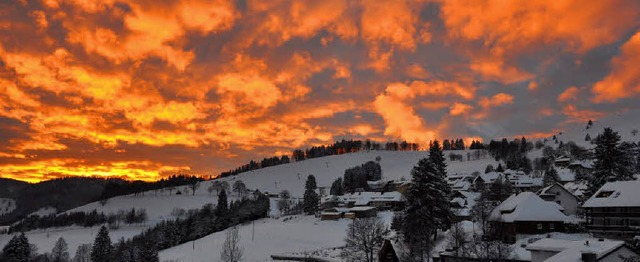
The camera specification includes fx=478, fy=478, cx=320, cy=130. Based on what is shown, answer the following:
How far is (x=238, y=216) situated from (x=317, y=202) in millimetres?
25088

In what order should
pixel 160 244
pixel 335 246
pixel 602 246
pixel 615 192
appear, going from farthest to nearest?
1. pixel 160 244
2. pixel 335 246
3. pixel 615 192
4. pixel 602 246

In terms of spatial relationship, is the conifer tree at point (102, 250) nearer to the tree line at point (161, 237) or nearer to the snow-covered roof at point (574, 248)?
the tree line at point (161, 237)

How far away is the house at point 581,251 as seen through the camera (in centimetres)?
3512

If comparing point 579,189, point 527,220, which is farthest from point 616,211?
point 579,189

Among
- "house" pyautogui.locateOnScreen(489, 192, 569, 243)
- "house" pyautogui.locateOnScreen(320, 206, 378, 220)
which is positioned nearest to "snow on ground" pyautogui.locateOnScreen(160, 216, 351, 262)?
"house" pyautogui.locateOnScreen(320, 206, 378, 220)

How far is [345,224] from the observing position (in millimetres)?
123438

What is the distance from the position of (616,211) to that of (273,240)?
233 feet

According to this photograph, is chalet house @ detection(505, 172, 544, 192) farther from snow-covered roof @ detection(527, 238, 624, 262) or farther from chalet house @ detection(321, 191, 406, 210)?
snow-covered roof @ detection(527, 238, 624, 262)

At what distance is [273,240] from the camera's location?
10981 cm

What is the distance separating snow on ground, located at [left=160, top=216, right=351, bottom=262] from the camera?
9900 cm

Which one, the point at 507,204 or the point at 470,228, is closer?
the point at 507,204

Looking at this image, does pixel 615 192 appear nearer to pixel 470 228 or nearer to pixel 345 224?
pixel 470 228

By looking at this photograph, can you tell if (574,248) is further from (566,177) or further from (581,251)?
(566,177)

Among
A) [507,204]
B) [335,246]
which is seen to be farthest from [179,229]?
→ [507,204]
